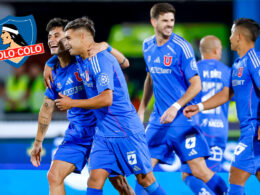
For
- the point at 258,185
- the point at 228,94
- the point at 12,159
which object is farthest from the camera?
the point at 12,159

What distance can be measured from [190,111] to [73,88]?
104cm

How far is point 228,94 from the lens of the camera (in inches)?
180

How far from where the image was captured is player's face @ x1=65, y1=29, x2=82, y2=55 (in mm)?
4035

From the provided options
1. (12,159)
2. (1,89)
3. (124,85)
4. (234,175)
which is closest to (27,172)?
(12,159)

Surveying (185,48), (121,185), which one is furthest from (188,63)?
(121,185)

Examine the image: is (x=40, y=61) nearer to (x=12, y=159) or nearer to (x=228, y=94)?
(x=12, y=159)

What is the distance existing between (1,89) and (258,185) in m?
7.64

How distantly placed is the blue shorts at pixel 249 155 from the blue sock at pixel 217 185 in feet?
1.42

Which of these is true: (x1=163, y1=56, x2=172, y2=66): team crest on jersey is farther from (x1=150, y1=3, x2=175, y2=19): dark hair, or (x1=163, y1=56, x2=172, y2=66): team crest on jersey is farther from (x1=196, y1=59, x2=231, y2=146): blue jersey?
(x1=196, y1=59, x2=231, y2=146): blue jersey

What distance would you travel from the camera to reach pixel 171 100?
180 inches

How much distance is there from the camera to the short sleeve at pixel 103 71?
3816mm

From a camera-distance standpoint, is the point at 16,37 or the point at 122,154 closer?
the point at 122,154

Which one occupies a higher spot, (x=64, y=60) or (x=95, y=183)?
A: (x=64, y=60)

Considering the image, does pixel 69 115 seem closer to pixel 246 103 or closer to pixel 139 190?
pixel 139 190
